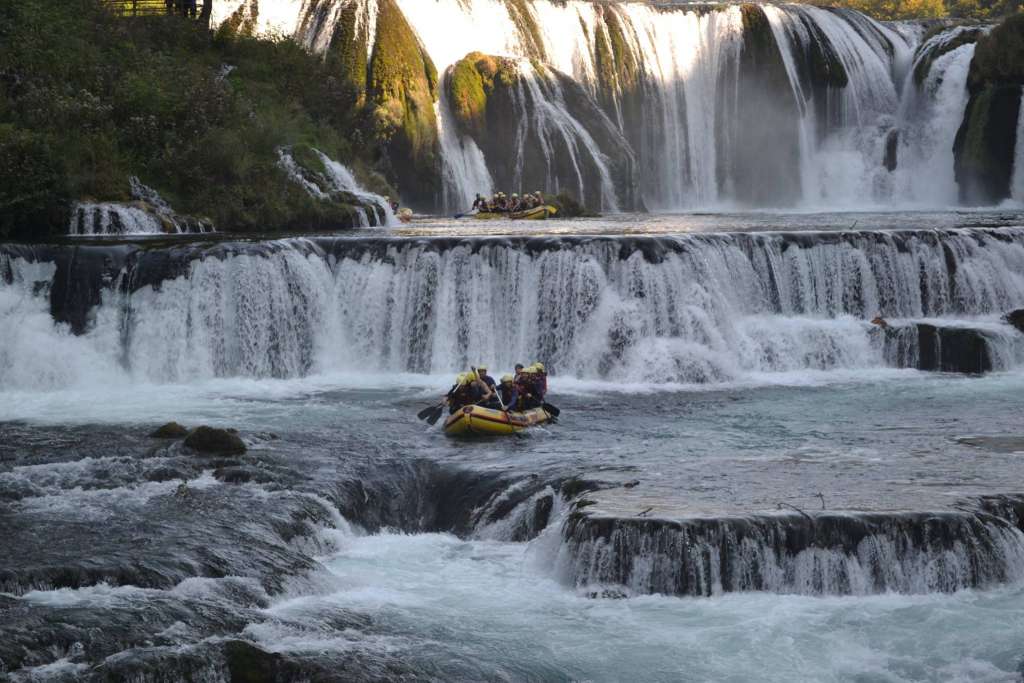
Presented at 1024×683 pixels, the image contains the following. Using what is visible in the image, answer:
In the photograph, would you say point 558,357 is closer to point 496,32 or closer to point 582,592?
point 582,592

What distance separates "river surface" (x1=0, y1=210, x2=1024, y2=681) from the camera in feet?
35.2

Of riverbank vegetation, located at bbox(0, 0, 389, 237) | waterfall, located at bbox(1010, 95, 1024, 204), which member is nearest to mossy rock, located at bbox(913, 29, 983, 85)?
waterfall, located at bbox(1010, 95, 1024, 204)

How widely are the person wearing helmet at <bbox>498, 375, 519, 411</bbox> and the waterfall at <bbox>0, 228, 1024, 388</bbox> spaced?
4.46 meters

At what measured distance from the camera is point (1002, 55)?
41.5 m

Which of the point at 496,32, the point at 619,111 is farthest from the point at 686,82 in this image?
the point at 496,32

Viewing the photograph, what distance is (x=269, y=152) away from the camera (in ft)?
105

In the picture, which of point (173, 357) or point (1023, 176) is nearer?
point (173, 357)

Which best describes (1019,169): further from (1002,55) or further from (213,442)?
(213,442)

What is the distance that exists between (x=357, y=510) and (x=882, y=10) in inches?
2807

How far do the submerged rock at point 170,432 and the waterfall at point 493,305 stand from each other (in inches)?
207

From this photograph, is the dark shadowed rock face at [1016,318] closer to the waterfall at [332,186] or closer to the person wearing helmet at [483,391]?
the person wearing helmet at [483,391]

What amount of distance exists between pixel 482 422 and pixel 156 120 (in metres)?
16.2

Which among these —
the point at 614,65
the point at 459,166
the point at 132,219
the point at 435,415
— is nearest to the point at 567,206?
the point at 459,166

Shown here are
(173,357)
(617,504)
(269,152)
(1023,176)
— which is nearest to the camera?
(617,504)
